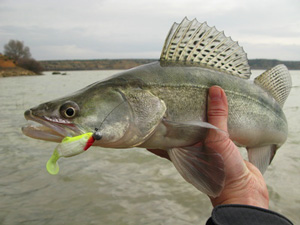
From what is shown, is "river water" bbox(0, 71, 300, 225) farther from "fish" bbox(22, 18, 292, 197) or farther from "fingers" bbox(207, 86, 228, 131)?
"fingers" bbox(207, 86, 228, 131)

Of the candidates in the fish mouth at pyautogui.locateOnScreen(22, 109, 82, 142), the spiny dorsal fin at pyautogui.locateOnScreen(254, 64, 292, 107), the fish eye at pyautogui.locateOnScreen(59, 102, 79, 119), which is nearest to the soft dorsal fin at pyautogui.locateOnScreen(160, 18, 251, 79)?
the spiny dorsal fin at pyautogui.locateOnScreen(254, 64, 292, 107)

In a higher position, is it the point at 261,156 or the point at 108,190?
the point at 261,156

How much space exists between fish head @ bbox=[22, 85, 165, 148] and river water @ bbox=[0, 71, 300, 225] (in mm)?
1885

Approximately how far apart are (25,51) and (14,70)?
32.8 m

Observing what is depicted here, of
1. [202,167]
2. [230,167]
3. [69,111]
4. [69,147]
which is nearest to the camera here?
[69,147]

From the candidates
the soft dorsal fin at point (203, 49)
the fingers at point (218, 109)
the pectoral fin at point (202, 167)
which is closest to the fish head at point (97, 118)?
the pectoral fin at point (202, 167)

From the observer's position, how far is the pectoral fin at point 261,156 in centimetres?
330

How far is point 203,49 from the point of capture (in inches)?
110

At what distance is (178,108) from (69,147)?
0.98 m

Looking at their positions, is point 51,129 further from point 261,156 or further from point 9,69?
point 9,69

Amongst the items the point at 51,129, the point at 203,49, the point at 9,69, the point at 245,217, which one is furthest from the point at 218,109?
the point at 9,69

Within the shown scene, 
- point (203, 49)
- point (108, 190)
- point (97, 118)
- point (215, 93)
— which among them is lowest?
point (108, 190)

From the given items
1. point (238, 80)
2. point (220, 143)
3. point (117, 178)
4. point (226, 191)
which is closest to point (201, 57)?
point (238, 80)

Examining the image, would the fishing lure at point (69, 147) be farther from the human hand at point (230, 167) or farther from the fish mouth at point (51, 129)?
the human hand at point (230, 167)
